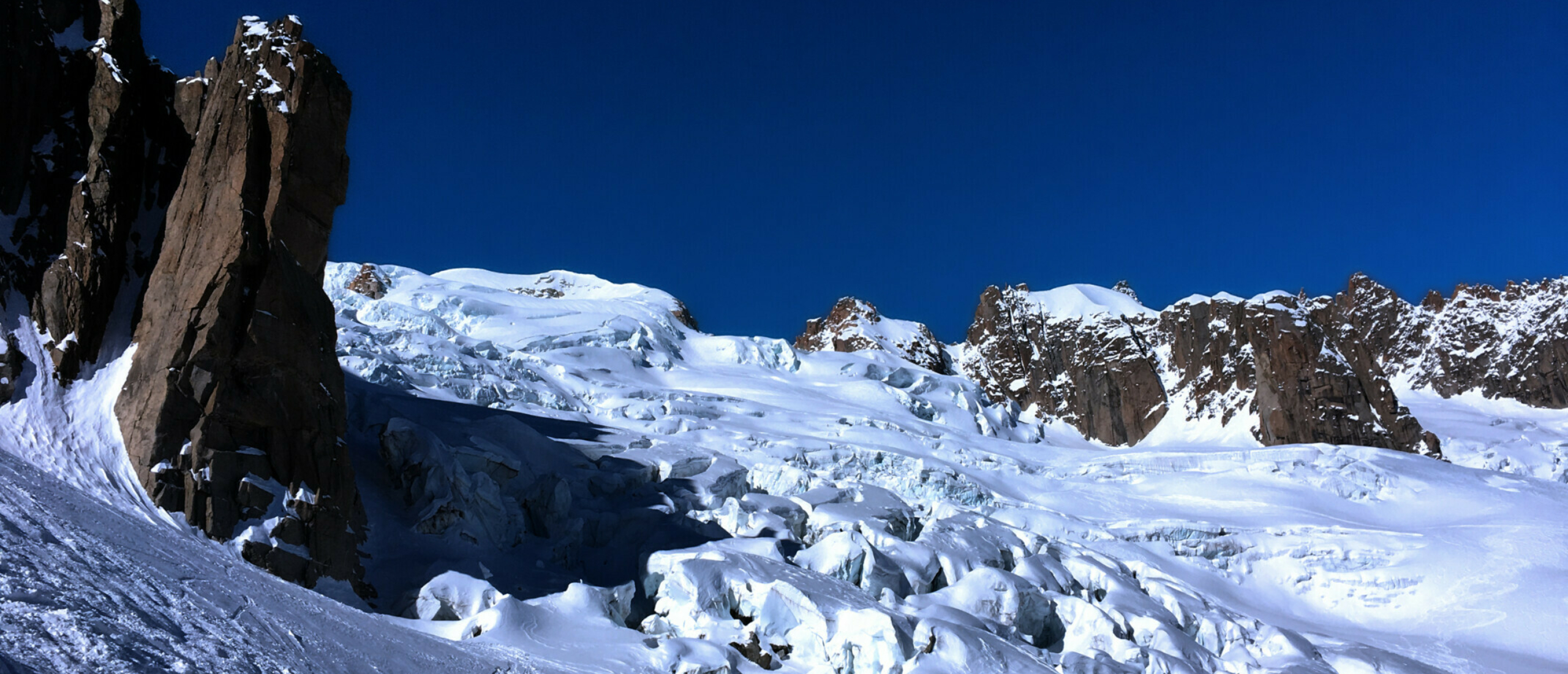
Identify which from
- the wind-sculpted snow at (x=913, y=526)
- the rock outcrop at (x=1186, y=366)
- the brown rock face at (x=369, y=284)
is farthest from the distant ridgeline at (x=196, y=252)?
the rock outcrop at (x=1186, y=366)

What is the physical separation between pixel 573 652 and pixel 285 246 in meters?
13.0

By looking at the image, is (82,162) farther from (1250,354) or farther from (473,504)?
(1250,354)

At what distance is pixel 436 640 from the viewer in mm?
22141

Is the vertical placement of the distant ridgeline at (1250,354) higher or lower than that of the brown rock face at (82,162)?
higher

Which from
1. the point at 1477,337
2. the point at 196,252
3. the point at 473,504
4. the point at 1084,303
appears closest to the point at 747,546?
the point at 473,504

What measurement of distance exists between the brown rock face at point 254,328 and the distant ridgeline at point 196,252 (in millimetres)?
48

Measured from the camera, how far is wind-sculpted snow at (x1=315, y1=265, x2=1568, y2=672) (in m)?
28.1

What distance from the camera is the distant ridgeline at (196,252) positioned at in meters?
24.0

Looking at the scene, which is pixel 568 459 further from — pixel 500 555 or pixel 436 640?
pixel 436 640

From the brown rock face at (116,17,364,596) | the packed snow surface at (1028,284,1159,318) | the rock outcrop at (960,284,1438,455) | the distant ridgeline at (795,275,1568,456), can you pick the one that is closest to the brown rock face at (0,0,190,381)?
the brown rock face at (116,17,364,596)

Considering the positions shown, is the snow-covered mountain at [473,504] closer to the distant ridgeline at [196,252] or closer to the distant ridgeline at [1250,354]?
the distant ridgeline at [196,252]

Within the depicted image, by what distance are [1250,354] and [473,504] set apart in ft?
278

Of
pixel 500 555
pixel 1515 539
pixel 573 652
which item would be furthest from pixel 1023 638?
pixel 1515 539

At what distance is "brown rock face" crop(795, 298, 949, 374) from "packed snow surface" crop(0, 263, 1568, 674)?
1662 inches
